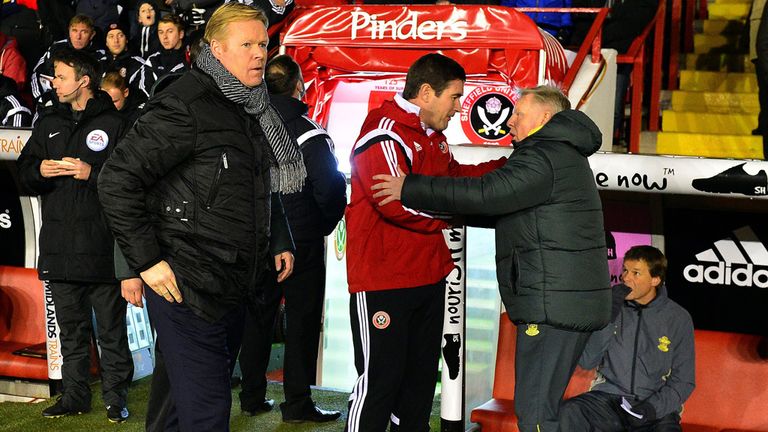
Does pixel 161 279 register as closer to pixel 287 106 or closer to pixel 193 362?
pixel 193 362

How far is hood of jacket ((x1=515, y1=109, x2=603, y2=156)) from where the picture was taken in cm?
365

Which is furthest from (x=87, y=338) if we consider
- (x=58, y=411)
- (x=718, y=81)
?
(x=718, y=81)

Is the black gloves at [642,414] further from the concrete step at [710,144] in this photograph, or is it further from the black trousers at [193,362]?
the concrete step at [710,144]

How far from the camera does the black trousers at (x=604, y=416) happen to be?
14.2ft

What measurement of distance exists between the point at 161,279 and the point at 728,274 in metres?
3.09

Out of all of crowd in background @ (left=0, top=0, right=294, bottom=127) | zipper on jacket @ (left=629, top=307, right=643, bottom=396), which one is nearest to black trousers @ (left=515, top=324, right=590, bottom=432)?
zipper on jacket @ (left=629, top=307, right=643, bottom=396)

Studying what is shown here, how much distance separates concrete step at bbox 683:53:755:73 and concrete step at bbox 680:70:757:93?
27 cm

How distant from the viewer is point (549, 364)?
3766 mm

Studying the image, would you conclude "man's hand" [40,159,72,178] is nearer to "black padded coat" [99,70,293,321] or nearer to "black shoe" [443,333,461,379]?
"black padded coat" [99,70,293,321]

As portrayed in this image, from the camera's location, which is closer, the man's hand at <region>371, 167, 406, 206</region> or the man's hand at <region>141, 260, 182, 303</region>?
the man's hand at <region>141, 260, 182, 303</region>

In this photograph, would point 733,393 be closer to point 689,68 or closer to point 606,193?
point 606,193

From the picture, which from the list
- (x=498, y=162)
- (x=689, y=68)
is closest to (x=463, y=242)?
(x=498, y=162)

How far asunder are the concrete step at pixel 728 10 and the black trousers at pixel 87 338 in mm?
7739

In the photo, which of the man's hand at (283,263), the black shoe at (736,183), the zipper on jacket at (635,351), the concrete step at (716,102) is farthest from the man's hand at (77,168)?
the concrete step at (716,102)
